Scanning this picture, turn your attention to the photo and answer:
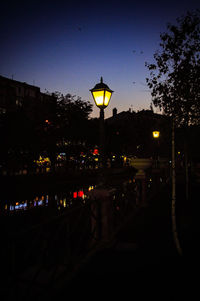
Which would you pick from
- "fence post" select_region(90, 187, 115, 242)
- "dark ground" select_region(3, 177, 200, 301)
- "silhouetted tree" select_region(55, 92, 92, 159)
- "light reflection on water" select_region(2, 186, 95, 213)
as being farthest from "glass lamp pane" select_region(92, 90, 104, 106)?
"silhouetted tree" select_region(55, 92, 92, 159)

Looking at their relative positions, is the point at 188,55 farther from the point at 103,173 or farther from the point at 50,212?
the point at 50,212

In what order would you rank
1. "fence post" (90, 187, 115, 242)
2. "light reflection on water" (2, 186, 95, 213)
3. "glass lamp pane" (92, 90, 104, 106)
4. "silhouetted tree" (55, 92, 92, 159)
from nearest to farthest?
"fence post" (90, 187, 115, 242) → "glass lamp pane" (92, 90, 104, 106) → "light reflection on water" (2, 186, 95, 213) → "silhouetted tree" (55, 92, 92, 159)

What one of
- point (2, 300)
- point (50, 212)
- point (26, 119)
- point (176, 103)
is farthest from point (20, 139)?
point (2, 300)

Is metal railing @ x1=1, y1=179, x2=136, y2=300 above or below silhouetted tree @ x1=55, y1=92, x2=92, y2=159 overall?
below

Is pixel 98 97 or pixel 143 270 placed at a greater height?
pixel 98 97

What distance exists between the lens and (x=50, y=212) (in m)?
11.6

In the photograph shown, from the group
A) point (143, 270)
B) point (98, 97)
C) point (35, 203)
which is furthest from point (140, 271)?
point (35, 203)

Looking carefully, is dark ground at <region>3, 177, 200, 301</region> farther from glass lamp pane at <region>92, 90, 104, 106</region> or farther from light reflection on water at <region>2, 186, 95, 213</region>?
light reflection on water at <region>2, 186, 95, 213</region>

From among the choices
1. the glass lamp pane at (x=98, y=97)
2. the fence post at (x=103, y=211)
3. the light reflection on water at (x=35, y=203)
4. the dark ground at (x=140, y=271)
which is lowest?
the light reflection on water at (x=35, y=203)

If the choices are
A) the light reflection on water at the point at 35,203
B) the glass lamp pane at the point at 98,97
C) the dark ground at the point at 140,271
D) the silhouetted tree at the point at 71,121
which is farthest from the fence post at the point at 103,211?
the silhouetted tree at the point at 71,121

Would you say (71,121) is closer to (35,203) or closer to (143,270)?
(35,203)

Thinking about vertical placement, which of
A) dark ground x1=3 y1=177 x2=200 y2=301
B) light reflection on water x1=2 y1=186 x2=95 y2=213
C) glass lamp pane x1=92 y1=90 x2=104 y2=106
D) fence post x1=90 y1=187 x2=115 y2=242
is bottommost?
light reflection on water x1=2 y1=186 x2=95 y2=213

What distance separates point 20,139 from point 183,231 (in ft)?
83.9

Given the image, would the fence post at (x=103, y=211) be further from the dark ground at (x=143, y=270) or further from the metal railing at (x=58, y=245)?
the dark ground at (x=143, y=270)
